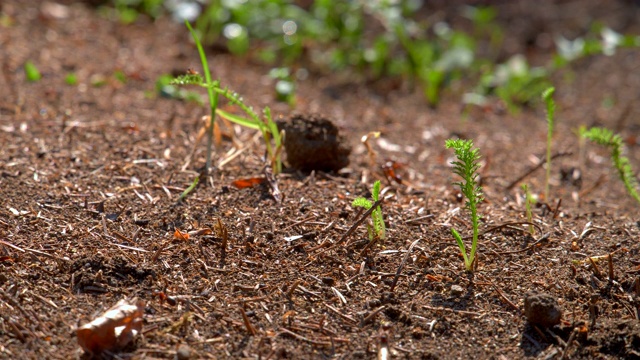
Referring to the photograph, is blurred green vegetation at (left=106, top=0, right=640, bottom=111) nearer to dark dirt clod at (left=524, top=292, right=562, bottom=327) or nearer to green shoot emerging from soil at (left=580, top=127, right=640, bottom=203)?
green shoot emerging from soil at (left=580, top=127, right=640, bottom=203)

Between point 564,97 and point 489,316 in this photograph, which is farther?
point 564,97

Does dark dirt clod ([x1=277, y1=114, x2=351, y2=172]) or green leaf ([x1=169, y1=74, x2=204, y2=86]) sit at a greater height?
green leaf ([x1=169, y1=74, x2=204, y2=86])

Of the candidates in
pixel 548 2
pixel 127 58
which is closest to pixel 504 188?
pixel 127 58

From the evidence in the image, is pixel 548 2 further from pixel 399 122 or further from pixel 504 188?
pixel 504 188

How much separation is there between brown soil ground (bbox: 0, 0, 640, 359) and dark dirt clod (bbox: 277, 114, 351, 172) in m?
0.07

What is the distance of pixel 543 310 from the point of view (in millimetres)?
2113

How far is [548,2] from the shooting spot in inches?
262

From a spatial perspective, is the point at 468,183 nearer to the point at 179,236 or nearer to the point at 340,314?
the point at 340,314

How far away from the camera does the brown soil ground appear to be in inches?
82.0

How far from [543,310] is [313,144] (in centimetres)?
126

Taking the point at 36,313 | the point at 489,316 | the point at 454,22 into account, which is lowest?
the point at 36,313

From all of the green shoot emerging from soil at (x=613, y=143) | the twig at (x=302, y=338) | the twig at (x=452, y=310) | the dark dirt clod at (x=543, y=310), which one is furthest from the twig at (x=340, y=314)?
the green shoot emerging from soil at (x=613, y=143)

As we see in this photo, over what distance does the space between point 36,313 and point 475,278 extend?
1.43 meters

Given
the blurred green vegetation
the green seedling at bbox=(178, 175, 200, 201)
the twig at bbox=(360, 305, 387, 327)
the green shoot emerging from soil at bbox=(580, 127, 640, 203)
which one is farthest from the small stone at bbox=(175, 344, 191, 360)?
the blurred green vegetation
